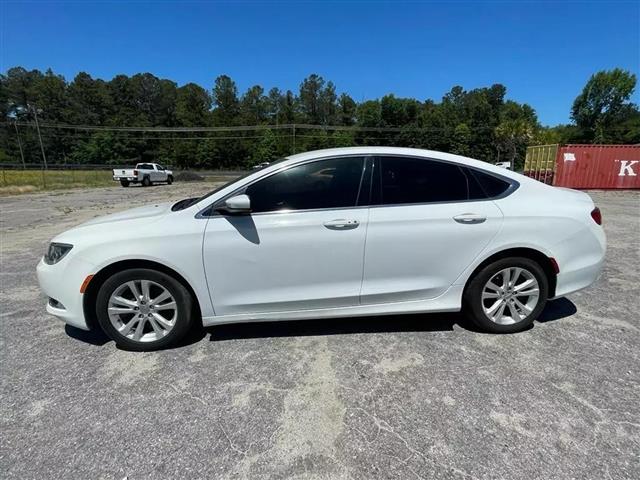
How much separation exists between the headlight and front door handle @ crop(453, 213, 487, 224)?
3246 mm

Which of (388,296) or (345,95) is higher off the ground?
(345,95)

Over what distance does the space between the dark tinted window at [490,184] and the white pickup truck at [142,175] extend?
99.3ft

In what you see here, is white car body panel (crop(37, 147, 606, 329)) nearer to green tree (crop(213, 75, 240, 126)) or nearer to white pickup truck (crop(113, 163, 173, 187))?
white pickup truck (crop(113, 163, 173, 187))

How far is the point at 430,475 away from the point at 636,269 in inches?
211

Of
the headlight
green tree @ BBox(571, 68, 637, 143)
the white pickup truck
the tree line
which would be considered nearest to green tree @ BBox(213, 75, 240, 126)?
the tree line

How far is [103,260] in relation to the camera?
293 centimetres

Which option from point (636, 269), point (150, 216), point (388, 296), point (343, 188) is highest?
point (343, 188)

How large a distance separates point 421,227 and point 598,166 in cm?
2202

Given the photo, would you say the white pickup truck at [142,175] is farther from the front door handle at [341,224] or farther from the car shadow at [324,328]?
the front door handle at [341,224]

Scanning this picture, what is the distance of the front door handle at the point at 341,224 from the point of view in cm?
299

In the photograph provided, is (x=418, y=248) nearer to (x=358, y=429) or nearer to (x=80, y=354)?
(x=358, y=429)

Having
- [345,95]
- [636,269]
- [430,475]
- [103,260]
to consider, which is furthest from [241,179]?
[345,95]

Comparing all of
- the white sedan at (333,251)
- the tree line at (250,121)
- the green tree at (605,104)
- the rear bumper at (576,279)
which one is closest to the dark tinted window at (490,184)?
the white sedan at (333,251)

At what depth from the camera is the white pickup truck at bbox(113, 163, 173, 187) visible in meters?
28.7
